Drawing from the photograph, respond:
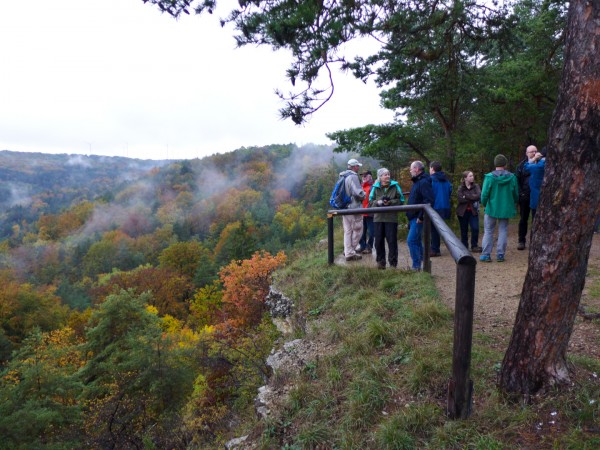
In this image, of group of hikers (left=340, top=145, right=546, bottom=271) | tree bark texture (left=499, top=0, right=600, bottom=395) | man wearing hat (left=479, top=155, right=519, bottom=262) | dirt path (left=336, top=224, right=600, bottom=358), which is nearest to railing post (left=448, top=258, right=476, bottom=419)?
tree bark texture (left=499, top=0, right=600, bottom=395)

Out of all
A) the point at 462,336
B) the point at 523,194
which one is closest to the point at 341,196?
the point at 523,194

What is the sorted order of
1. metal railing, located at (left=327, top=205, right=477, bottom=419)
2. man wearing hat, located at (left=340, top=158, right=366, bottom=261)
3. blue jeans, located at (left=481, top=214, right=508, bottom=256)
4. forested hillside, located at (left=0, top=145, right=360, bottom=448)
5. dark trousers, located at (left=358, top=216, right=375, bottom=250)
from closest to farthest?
1. metal railing, located at (left=327, top=205, right=477, bottom=419)
2. blue jeans, located at (left=481, top=214, right=508, bottom=256)
3. man wearing hat, located at (left=340, top=158, right=366, bottom=261)
4. dark trousers, located at (left=358, top=216, right=375, bottom=250)
5. forested hillside, located at (left=0, top=145, right=360, bottom=448)

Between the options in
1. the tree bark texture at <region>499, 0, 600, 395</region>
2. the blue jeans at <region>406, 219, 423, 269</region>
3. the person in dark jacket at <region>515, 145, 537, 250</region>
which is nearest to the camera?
the tree bark texture at <region>499, 0, 600, 395</region>

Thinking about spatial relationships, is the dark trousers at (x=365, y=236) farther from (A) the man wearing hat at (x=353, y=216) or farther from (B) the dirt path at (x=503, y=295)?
(B) the dirt path at (x=503, y=295)

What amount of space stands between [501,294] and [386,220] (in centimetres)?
182

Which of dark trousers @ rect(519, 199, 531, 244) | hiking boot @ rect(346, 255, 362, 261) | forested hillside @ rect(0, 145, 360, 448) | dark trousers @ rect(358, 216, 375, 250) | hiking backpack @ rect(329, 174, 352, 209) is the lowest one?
forested hillside @ rect(0, 145, 360, 448)

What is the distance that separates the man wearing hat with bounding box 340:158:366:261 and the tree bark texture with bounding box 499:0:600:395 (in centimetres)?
427

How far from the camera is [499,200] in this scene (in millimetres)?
6211

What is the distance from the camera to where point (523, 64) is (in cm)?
970

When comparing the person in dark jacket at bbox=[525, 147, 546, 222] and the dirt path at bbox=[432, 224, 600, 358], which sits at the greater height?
the person in dark jacket at bbox=[525, 147, 546, 222]

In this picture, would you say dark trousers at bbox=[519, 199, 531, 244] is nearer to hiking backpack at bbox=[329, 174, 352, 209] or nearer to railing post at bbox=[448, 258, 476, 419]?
hiking backpack at bbox=[329, 174, 352, 209]

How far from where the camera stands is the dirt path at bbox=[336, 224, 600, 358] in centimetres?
355

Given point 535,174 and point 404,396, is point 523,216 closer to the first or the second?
point 535,174

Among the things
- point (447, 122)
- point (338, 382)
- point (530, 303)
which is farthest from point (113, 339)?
point (530, 303)
